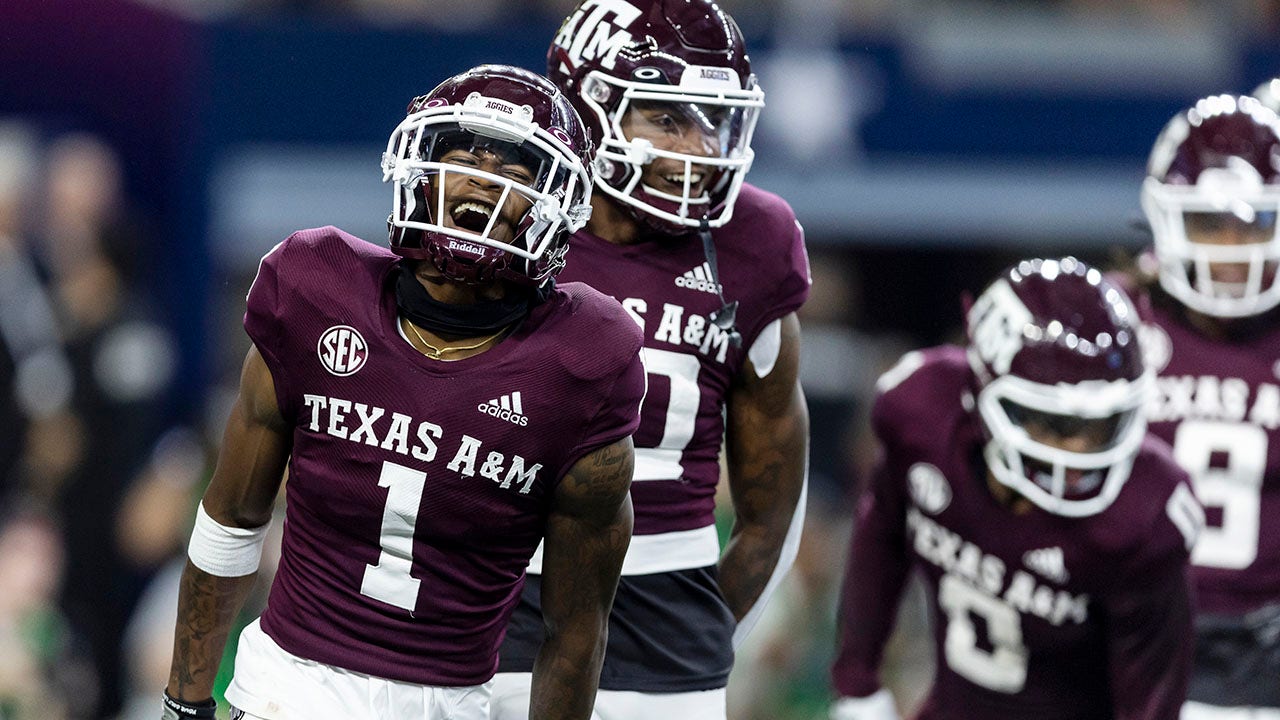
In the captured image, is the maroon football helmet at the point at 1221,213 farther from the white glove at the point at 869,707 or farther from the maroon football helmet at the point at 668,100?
the maroon football helmet at the point at 668,100

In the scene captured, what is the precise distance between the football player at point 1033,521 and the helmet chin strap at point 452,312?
57.7 inches

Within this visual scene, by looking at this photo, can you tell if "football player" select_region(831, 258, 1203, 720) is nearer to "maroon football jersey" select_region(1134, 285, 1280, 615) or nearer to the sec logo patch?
"maroon football jersey" select_region(1134, 285, 1280, 615)

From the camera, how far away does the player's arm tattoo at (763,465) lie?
12.9 feet

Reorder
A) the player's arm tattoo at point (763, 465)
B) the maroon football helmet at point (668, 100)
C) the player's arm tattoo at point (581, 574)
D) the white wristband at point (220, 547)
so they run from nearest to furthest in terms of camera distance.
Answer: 1. the player's arm tattoo at point (581, 574)
2. the white wristband at point (220, 547)
3. the maroon football helmet at point (668, 100)
4. the player's arm tattoo at point (763, 465)

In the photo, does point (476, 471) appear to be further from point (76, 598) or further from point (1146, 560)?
point (76, 598)

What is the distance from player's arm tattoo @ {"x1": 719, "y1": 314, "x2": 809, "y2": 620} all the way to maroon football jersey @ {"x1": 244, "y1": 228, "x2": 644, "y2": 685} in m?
0.87

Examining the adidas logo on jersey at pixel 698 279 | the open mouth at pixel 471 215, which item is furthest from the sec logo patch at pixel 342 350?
the adidas logo on jersey at pixel 698 279

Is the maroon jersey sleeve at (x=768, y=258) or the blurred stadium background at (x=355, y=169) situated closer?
the maroon jersey sleeve at (x=768, y=258)

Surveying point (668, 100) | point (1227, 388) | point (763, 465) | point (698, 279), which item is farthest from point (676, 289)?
point (1227, 388)

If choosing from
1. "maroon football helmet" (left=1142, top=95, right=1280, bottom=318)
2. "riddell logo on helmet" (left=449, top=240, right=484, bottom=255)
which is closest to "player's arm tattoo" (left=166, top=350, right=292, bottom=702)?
"riddell logo on helmet" (left=449, top=240, right=484, bottom=255)

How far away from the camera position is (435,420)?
117 inches

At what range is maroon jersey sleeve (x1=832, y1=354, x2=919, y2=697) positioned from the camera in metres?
4.48

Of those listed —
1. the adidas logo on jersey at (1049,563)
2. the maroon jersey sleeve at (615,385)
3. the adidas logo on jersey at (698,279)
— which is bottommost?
the adidas logo on jersey at (1049,563)

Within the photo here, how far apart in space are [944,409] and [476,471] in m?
1.68
